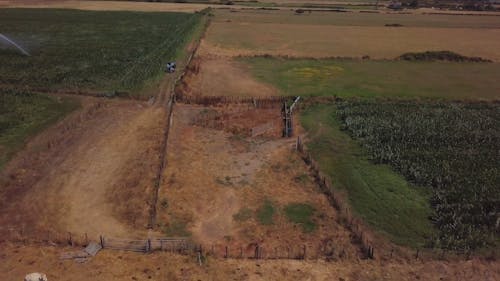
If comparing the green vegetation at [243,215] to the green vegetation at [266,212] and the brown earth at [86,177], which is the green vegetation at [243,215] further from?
the brown earth at [86,177]

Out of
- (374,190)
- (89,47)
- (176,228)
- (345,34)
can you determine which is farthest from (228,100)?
(345,34)

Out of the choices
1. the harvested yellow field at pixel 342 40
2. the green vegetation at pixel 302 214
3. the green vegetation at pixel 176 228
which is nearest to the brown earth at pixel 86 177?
the green vegetation at pixel 176 228

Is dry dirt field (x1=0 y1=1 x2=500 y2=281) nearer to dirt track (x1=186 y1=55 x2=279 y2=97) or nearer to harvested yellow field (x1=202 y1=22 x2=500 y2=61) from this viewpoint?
dirt track (x1=186 y1=55 x2=279 y2=97)

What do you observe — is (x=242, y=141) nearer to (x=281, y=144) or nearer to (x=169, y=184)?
(x=281, y=144)

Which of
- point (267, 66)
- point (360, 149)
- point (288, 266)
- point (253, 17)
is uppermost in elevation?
point (253, 17)

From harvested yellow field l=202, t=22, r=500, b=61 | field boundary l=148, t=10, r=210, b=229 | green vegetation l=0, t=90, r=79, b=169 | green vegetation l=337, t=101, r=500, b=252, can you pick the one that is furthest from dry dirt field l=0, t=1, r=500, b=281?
harvested yellow field l=202, t=22, r=500, b=61

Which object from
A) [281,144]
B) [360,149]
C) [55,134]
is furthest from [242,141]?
[55,134]
